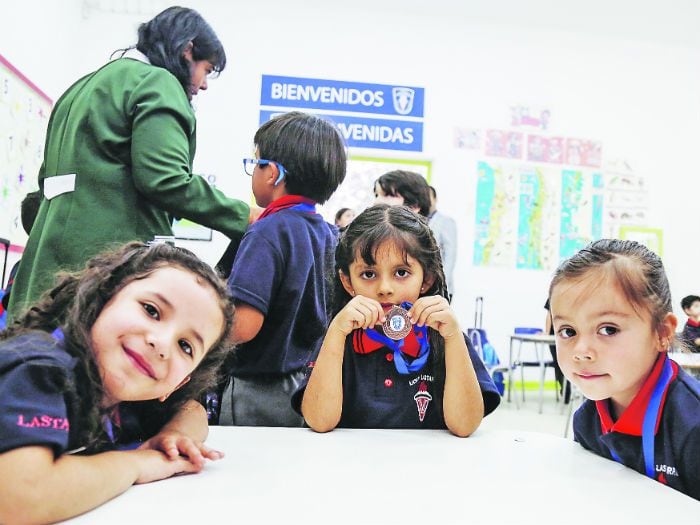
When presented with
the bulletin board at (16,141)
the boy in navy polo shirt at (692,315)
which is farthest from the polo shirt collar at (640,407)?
the boy in navy polo shirt at (692,315)

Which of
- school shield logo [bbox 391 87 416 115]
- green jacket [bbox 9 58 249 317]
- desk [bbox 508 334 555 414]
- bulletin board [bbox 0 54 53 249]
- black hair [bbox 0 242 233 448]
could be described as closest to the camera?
black hair [bbox 0 242 233 448]

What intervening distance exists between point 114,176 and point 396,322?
0.74 m

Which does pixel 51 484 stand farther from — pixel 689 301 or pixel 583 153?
pixel 583 153

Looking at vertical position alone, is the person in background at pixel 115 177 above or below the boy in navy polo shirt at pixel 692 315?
above

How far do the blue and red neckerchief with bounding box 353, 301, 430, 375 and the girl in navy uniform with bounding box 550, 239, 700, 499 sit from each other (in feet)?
1.04

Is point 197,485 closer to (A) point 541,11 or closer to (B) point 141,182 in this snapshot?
(B) point 141,182

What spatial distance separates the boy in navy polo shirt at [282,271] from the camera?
1.25 metres

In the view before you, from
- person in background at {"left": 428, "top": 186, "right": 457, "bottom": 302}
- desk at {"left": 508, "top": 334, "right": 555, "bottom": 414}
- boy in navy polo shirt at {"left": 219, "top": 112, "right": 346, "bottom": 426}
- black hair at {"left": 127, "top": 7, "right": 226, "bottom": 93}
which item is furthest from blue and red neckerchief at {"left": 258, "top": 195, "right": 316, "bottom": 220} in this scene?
desk at {"left": 508, "top": 334, "right": 555, "bottom": 414}

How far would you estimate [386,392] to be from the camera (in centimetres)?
123

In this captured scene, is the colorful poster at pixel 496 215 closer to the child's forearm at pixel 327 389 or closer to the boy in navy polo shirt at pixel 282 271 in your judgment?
the boy in navy polo shirt at pixel 282 271

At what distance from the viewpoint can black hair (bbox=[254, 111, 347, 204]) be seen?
4.60 ft

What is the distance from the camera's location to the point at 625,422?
90 centimetres

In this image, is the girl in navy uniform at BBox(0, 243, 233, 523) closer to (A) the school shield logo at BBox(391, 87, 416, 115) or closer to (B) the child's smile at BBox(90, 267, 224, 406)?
(B) the child's smile at BBox(90, 267, 224, 406)

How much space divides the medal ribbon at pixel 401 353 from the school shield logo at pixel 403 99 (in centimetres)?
441
